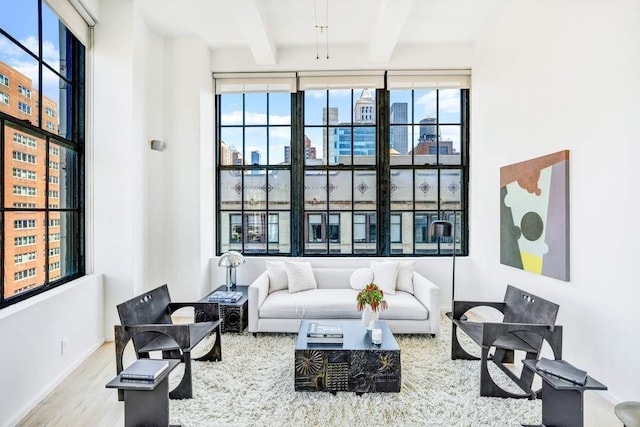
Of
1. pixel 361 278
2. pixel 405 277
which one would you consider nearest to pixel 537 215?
pixel 405 277

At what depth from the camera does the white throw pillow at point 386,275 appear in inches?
160

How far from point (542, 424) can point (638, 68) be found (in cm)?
253

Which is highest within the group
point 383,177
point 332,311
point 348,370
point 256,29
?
point 256,29

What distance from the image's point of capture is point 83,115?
3574 millimetres

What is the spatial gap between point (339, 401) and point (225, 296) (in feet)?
6.69

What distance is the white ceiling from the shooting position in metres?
3.66

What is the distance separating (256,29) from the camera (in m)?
3.77

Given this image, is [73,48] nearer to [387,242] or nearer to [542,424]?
[387,242]

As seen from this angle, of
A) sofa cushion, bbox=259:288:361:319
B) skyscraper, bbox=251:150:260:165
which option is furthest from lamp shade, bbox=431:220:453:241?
skyscraper, bbox=251:150:260:165

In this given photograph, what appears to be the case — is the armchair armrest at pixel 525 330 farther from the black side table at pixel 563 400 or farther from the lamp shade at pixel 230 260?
the lamp shade at pixel 230 260

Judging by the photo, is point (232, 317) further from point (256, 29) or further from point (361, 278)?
point (256, 29)

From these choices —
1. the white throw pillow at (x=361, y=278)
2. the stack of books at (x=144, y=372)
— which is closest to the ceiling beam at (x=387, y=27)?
the white throw pillow at (x=361, y=278)

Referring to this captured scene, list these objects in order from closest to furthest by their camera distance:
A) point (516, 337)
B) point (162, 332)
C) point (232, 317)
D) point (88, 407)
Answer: point (88, 407) < point (162, 332) < point (516, 337) < point (232, 317)

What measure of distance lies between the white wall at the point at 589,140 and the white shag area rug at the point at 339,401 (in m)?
0.80
